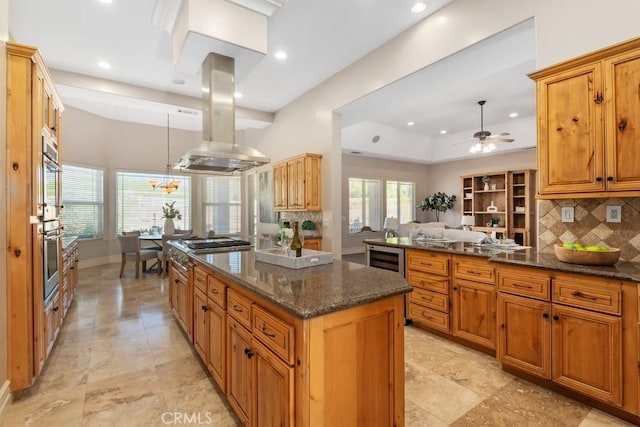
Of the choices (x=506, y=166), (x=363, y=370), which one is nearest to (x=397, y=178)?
(x=506, y=166)

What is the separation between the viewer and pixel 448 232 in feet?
12.4

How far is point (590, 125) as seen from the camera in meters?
2.16

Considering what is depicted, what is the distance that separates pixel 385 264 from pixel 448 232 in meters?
0.90

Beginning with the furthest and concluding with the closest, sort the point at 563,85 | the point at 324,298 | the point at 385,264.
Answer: the point at 385,264
the point at 563,85
the point at 324,298

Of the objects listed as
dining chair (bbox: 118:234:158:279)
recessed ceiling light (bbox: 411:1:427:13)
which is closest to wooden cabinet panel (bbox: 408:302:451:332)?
recessed ceiling light (bbox: 411:1:427:13)

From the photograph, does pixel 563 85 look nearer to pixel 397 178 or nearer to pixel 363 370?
pixel 363 370

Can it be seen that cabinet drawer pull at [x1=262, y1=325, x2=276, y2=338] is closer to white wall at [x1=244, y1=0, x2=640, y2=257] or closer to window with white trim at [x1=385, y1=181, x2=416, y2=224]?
white wall at [x1=244, y1=0, x2=640, y2=257]

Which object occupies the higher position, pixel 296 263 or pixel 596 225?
pixel 596 225

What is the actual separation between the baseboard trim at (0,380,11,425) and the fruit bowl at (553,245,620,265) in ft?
12.7

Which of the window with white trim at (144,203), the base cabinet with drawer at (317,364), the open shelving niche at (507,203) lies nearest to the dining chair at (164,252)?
the window with white trim at (144,203)

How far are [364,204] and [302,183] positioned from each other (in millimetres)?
4317

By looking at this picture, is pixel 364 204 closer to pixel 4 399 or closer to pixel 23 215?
pixel 23 215

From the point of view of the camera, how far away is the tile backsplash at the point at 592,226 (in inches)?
86.3

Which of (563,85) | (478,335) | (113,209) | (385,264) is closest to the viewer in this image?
(563,85)
